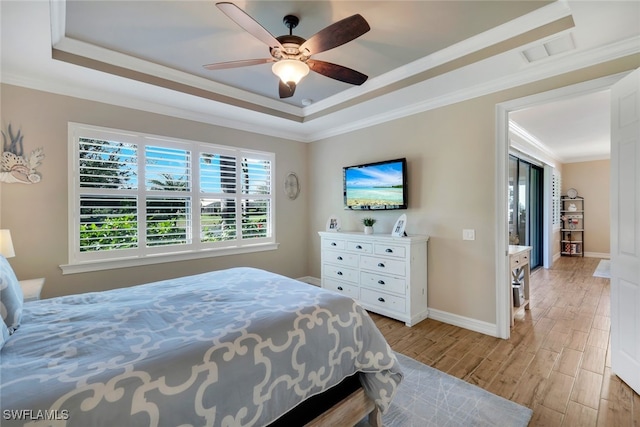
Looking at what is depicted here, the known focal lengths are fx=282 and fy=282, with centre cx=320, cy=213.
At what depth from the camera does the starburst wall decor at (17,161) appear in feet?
8.59

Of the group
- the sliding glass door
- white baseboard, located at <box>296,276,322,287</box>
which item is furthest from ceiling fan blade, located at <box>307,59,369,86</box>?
the sliding glass door

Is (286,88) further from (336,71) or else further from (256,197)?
(256,197)

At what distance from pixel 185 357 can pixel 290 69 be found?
196 centimetres

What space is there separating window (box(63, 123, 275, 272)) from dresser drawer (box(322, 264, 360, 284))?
41.8 inches

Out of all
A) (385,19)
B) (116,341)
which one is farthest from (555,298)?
(116,341)

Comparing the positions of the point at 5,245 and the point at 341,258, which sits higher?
the point at 5,245

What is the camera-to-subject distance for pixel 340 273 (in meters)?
3.96

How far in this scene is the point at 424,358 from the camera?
2.57 m

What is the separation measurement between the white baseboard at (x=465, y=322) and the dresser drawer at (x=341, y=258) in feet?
3.62

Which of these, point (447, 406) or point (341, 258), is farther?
point (341, 258)

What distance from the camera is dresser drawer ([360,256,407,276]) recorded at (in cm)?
327

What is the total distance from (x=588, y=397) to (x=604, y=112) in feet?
12.9

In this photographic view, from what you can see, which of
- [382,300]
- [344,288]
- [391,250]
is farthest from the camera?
[344,288]

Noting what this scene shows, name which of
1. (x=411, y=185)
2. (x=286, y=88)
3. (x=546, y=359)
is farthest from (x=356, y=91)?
(x=546, y=359)
